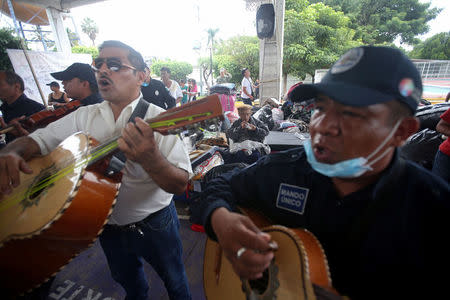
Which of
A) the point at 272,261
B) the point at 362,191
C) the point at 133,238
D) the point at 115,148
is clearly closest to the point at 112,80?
the point at 115,148

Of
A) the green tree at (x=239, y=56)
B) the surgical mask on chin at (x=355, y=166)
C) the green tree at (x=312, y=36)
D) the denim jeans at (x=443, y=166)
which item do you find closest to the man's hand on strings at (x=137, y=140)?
the surgical mask on chin at (x=355, y=166)

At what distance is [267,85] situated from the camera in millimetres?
8250

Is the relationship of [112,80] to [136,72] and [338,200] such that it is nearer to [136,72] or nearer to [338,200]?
[136,72]

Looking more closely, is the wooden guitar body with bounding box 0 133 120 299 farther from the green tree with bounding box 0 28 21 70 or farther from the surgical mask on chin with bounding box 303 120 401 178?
the green tree with bounding box 0 28 21 70

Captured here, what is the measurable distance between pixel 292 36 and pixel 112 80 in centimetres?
1670

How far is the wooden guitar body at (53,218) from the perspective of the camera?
1029 millimetres

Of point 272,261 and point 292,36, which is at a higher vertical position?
point 292,36

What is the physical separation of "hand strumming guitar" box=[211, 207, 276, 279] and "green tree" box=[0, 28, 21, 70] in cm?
1557

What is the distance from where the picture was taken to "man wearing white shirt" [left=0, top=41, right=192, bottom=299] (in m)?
1.33

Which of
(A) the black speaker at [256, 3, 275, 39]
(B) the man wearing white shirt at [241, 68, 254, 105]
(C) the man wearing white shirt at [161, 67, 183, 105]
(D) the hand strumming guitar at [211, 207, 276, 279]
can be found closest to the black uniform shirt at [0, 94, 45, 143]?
(D) the hand strumming guitar at [211, 207, 276, 279]

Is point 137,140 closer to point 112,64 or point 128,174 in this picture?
point 128,174

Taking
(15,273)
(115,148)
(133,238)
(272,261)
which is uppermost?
(115,148)

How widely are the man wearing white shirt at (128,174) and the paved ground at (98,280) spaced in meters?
0.79

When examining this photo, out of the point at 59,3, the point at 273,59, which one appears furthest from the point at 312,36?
the point at 59,3
